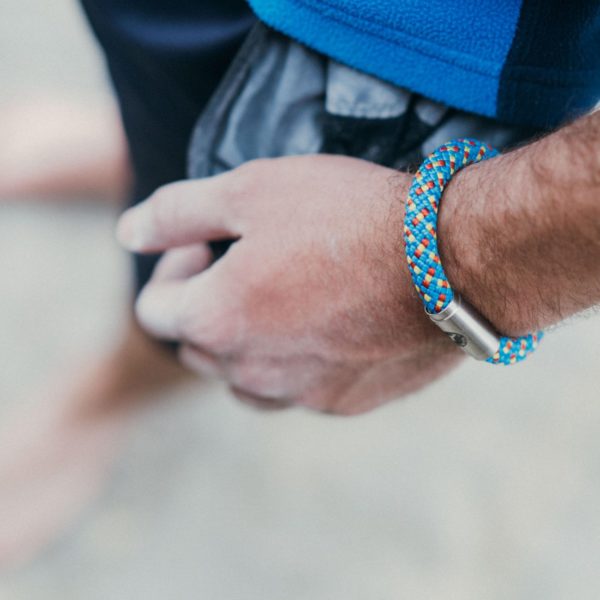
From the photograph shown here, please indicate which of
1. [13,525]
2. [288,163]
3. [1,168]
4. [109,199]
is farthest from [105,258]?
[288,163]

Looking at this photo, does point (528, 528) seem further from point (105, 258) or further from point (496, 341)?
point (105, 258)

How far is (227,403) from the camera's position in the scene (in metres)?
1.50

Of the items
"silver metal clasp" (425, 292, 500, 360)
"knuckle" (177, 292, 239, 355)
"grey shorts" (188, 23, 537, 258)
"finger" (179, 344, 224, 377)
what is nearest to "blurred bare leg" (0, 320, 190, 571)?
"finger" (179, 344, 224, 377)

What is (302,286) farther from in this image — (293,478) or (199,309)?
(293,478)

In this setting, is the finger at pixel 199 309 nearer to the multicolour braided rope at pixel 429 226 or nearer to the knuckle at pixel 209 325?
the knuckle at pixel 209 325

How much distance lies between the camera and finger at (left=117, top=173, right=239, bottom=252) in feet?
2.45

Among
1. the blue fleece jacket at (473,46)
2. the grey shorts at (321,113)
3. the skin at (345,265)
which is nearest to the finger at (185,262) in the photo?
the skin at (345,265)

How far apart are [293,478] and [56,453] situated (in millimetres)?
450

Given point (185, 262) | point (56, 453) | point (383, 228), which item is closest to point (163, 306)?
point (185, 262)

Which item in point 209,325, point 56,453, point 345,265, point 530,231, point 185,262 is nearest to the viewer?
point 530,231

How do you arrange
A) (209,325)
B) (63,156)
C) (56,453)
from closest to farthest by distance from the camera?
(209,325) → (56,453) → (63,156)

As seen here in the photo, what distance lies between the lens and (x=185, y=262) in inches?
35.2

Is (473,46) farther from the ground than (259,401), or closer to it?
farther from the ground

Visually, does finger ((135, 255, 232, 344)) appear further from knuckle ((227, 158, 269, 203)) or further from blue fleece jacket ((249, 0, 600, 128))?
blue fleece jacket ((249, 0, 600, 128))
